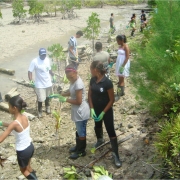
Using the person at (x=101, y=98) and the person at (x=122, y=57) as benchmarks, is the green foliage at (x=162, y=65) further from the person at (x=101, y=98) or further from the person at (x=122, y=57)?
the person at (x=122, y=57)

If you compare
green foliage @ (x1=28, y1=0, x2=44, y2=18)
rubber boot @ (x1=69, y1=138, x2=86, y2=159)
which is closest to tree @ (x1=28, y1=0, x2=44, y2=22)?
green foliage @ (x1=28, y1=0, x2=44, y2=18)

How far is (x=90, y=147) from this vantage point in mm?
5363

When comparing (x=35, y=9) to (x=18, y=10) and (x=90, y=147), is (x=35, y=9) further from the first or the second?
(x=90, y=147)

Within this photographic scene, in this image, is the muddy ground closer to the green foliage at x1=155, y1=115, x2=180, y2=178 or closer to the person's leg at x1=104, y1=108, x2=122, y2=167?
the person's leg at x1=104, y1=108, x2=122, y2=167

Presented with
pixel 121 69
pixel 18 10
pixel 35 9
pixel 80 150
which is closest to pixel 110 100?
pixel 80 150

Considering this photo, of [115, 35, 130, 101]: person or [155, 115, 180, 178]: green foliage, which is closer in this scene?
[155, 115, 180, 178]: green foliage

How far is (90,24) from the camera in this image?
1228 centimetres

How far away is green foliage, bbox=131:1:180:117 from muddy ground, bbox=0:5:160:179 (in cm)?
43

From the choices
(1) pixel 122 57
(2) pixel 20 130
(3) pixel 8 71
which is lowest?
(3) pixel 8 71

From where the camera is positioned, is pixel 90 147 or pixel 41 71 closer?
pixel 90 147

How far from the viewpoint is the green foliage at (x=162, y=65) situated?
14.4ft

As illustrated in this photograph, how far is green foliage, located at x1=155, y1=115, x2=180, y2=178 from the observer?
138 inches

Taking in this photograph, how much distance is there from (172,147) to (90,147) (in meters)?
2.04

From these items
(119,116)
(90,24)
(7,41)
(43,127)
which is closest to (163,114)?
(119,116)
